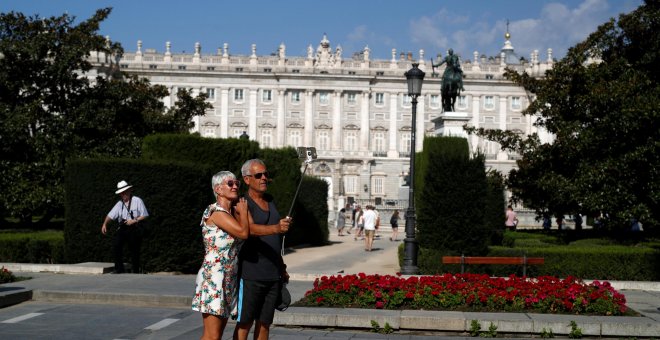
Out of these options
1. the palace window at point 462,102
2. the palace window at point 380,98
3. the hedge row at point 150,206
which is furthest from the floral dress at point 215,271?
the palace window at point 462,102

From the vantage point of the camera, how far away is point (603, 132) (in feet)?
71.5

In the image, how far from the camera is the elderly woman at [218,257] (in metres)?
6.69

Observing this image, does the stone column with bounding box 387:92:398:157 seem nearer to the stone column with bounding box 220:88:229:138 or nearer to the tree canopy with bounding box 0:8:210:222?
the stone column with bounding box 220:88:229:138

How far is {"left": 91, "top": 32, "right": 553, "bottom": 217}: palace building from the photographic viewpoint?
8381 cm

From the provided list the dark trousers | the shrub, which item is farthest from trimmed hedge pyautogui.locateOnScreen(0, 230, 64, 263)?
the shrub

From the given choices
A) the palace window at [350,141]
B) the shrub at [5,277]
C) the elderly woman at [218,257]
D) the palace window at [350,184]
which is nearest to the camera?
the elderly woman at [218,257]

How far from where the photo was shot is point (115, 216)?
48.0 ft

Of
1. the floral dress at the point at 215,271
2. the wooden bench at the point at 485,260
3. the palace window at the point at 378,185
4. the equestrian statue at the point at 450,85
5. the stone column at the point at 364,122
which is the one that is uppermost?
the stone column at the point at 364,122

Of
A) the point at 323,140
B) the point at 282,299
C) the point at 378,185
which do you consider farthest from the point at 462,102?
the point at 282,299

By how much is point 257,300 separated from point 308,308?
4.10 meters

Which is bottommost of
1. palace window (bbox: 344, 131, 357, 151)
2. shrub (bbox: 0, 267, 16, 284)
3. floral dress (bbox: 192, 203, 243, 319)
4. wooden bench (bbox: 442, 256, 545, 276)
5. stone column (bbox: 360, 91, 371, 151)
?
shrub (bbox: 0, 267, 16, 284)

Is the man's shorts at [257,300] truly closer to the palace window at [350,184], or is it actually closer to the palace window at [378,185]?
the palace window at [350,184]

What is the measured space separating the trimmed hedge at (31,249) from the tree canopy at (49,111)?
9.05m

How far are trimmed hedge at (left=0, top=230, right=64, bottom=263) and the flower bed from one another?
313 inches
